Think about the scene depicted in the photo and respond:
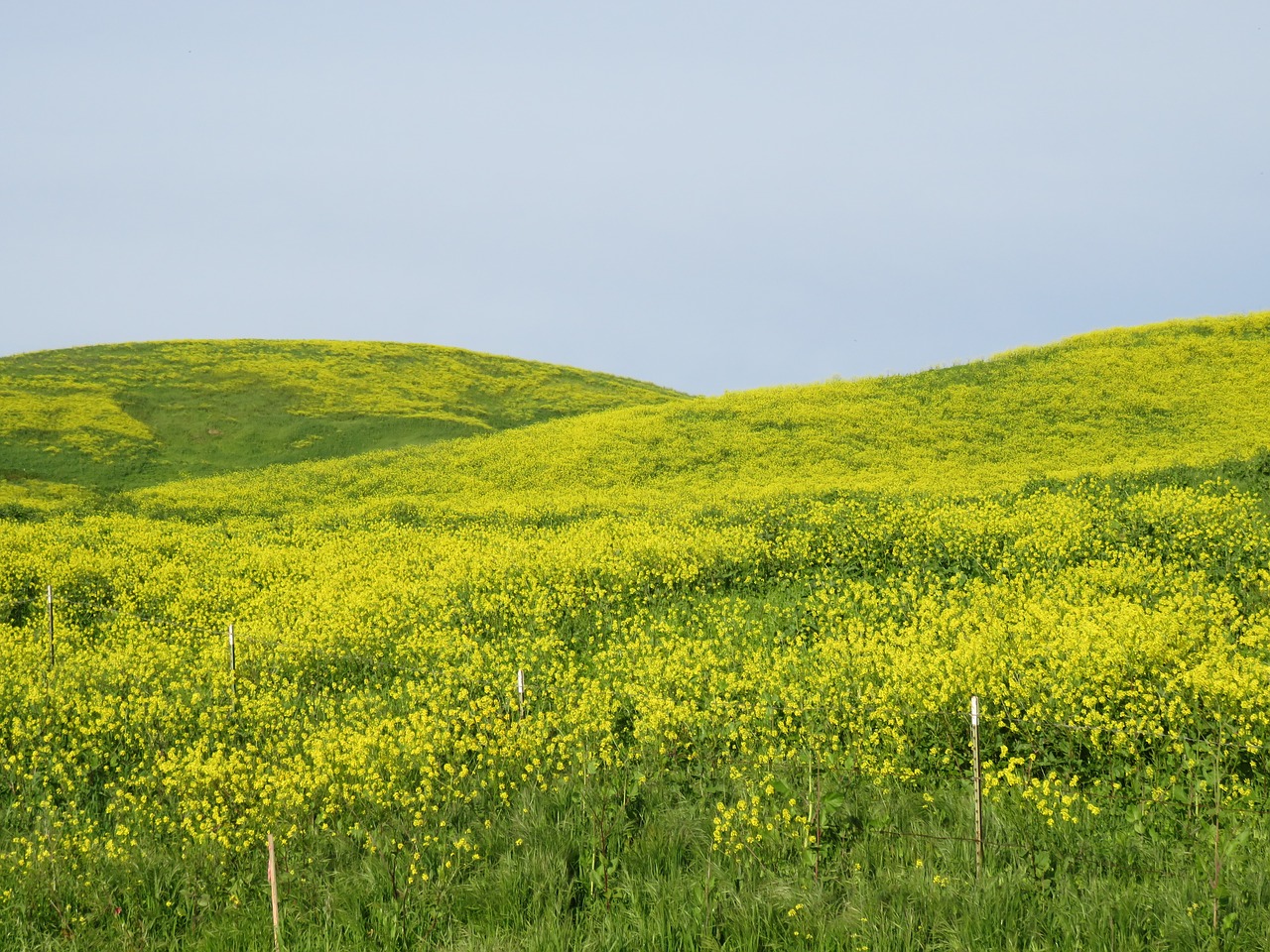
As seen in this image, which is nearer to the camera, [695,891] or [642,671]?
[695,891]

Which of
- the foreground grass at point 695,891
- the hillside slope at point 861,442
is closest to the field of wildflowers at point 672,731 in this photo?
the foreground grass at point 695,891

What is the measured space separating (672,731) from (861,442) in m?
27.4

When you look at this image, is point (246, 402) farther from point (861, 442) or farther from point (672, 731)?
point (672, 731)

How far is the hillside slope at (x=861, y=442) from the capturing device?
29734mm

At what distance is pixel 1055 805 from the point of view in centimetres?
787

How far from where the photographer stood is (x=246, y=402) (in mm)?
51000

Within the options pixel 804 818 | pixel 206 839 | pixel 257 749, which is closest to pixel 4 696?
pixel 257 749

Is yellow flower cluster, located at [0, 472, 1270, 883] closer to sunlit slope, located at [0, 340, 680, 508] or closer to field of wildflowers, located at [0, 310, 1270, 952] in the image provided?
field of wildflowers, located at [0, 310, 1270, 952]

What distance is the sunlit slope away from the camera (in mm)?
40438

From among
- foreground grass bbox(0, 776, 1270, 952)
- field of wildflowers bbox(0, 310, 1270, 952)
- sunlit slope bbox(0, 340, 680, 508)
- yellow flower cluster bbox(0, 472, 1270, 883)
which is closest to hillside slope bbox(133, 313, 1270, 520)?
sunlit slope bbox(0, 340, 680, 508)

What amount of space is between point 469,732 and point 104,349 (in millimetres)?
63504

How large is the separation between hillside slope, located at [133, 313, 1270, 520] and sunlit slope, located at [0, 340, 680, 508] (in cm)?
561

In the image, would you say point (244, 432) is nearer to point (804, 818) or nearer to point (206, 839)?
point (206, 839)

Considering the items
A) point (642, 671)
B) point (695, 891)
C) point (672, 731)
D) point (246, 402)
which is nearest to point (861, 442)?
point (642, 671)
